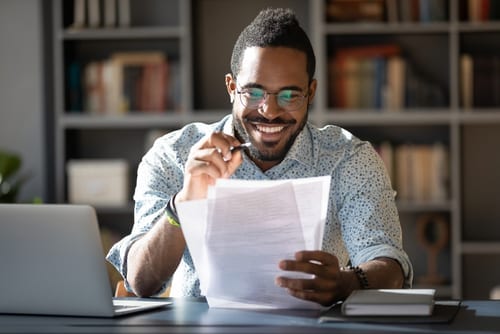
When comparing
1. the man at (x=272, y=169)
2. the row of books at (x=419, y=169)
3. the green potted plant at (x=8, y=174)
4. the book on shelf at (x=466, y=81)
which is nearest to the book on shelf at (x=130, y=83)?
the green potted plant at (x=8, y=174)

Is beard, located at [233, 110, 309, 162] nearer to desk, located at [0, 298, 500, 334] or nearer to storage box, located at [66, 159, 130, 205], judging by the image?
desk, located at [0, 298, 500, 334]

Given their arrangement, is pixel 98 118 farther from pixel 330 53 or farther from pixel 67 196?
pixel 330 53

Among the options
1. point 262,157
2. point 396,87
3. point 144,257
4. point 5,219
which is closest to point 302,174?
point 262,157

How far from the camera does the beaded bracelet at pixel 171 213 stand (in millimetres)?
1995

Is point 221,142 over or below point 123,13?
below

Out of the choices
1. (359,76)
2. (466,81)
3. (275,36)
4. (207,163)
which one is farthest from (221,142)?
(466,81)

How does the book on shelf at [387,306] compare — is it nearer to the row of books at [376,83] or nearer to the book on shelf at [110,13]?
the row of books at [376,83]

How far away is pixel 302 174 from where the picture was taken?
2.40 m

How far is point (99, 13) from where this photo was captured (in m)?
4.67

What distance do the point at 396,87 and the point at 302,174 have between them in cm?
224

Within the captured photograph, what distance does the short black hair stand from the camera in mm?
2227

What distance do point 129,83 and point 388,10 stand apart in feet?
4.08

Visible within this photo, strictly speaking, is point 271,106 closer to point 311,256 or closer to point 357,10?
point 311,256

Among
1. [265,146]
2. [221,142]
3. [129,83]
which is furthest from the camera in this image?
[129,83]
